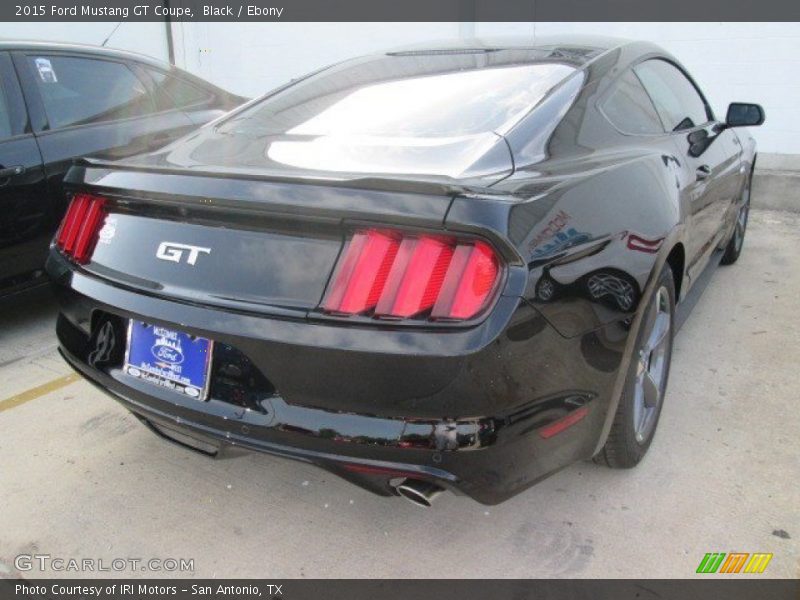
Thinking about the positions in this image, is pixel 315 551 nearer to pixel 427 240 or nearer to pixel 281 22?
pixel 427 240

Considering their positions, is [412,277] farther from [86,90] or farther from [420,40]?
[420,40]

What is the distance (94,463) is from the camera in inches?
102

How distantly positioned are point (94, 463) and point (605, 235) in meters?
2.07

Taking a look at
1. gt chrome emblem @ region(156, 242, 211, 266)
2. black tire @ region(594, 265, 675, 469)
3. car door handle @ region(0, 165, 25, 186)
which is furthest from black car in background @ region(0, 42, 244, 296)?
black tire @ region(594, 265, 675, 469)

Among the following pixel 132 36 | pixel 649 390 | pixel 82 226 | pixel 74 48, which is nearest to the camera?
pixel 82 226

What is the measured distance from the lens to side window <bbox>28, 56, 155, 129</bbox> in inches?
151

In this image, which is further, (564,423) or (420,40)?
(420,40)

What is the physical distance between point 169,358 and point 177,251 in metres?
0.31

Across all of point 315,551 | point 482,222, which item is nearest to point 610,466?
point 315,551

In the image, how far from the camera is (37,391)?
319cm

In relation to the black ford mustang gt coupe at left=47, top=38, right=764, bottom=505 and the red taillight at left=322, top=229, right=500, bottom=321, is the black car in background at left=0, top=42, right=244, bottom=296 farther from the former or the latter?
the red taillight at left=322, top=229, right=500, bottom=321

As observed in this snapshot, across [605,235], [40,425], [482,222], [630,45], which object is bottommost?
[40,425]
